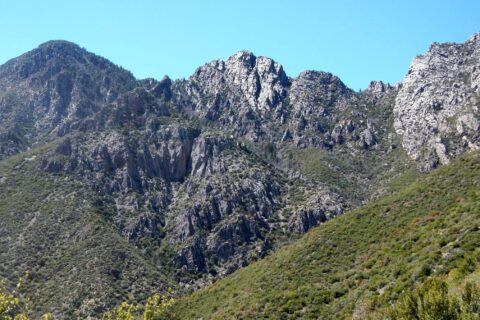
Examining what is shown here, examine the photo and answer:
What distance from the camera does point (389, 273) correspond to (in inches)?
1533

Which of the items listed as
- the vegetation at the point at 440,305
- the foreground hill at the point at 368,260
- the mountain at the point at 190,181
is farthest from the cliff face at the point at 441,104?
the vegetation at the point at 440,305

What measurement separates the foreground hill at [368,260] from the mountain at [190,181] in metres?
48.0

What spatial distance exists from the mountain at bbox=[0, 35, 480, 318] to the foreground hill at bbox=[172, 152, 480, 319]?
157 ft

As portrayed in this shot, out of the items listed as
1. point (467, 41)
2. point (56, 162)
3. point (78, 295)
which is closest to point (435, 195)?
point (78, 295)

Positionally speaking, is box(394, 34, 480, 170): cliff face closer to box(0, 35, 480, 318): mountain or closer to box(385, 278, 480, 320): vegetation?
box(0, 35, 480, 318): mountain

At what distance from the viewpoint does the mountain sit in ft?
362

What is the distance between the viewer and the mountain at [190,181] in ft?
362

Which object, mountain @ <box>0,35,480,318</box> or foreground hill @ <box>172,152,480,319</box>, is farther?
mountain @ <box>0,35,480,318</box>

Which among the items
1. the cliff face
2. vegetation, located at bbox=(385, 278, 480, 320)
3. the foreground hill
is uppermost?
the cliff face

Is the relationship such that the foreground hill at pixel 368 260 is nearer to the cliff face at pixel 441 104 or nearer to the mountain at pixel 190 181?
the mountain at pixel 190 181

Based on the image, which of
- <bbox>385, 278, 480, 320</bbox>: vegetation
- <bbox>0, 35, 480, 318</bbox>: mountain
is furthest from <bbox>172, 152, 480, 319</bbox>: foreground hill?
<bbox>0, 35, 480, 318</bbox>: mountain

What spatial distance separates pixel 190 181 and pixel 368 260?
383 ft

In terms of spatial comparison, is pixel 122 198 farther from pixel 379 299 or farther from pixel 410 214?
pixel 379 299

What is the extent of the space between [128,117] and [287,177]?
2449 inches
